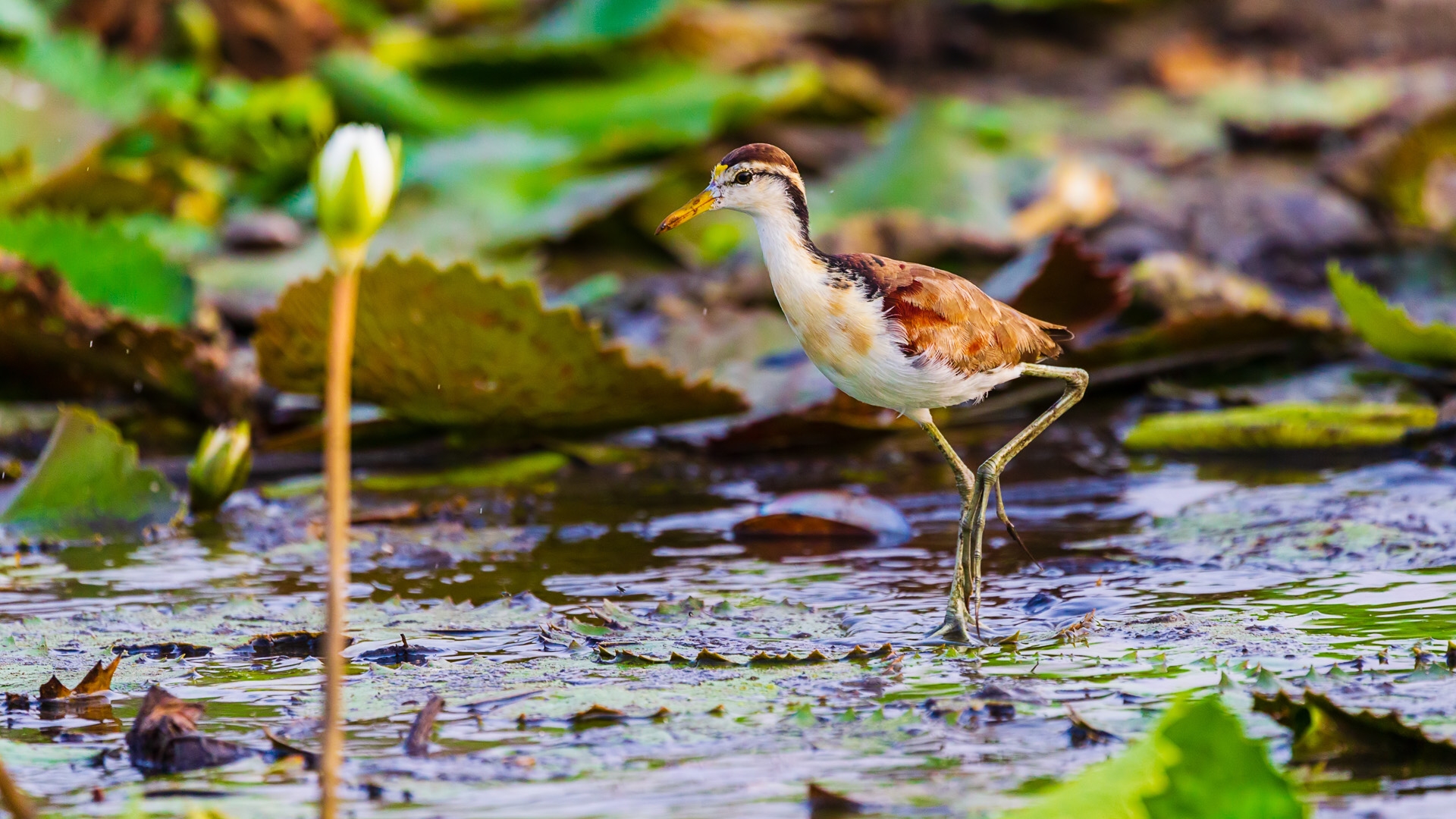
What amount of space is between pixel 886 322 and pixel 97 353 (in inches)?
88.4

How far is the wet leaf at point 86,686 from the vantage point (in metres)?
2.16

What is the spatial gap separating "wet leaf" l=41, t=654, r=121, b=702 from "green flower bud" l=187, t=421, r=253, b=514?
124 centimetres

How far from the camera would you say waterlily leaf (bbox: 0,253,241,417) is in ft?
12.2

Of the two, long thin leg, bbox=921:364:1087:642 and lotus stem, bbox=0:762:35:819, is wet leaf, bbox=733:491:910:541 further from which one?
lotus stem, bbox=0:762:35:819

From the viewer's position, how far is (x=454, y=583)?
2971mm

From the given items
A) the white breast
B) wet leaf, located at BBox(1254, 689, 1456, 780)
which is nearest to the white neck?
the white breast

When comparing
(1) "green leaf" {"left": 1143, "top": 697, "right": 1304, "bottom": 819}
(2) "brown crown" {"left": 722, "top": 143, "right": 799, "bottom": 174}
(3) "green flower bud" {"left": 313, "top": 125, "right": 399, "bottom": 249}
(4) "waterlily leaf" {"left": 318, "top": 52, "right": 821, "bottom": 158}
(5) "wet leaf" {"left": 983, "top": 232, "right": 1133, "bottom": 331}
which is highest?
(4) "waterlily leaf" {"left": 318, "top": 52, "right": 821, "bottom": 158}

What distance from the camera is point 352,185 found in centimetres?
125

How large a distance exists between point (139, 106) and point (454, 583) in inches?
149

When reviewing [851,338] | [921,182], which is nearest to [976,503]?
[851,338]

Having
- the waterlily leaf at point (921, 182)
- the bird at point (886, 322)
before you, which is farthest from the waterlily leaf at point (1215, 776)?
the waterlily leaf at point (921, 182)

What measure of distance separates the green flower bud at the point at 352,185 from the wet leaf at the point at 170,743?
34.3 inches

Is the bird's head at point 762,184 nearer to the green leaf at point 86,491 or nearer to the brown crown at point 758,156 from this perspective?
the brown crown at point 758,156

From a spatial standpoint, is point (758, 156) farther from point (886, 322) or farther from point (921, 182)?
point (921, 182)
